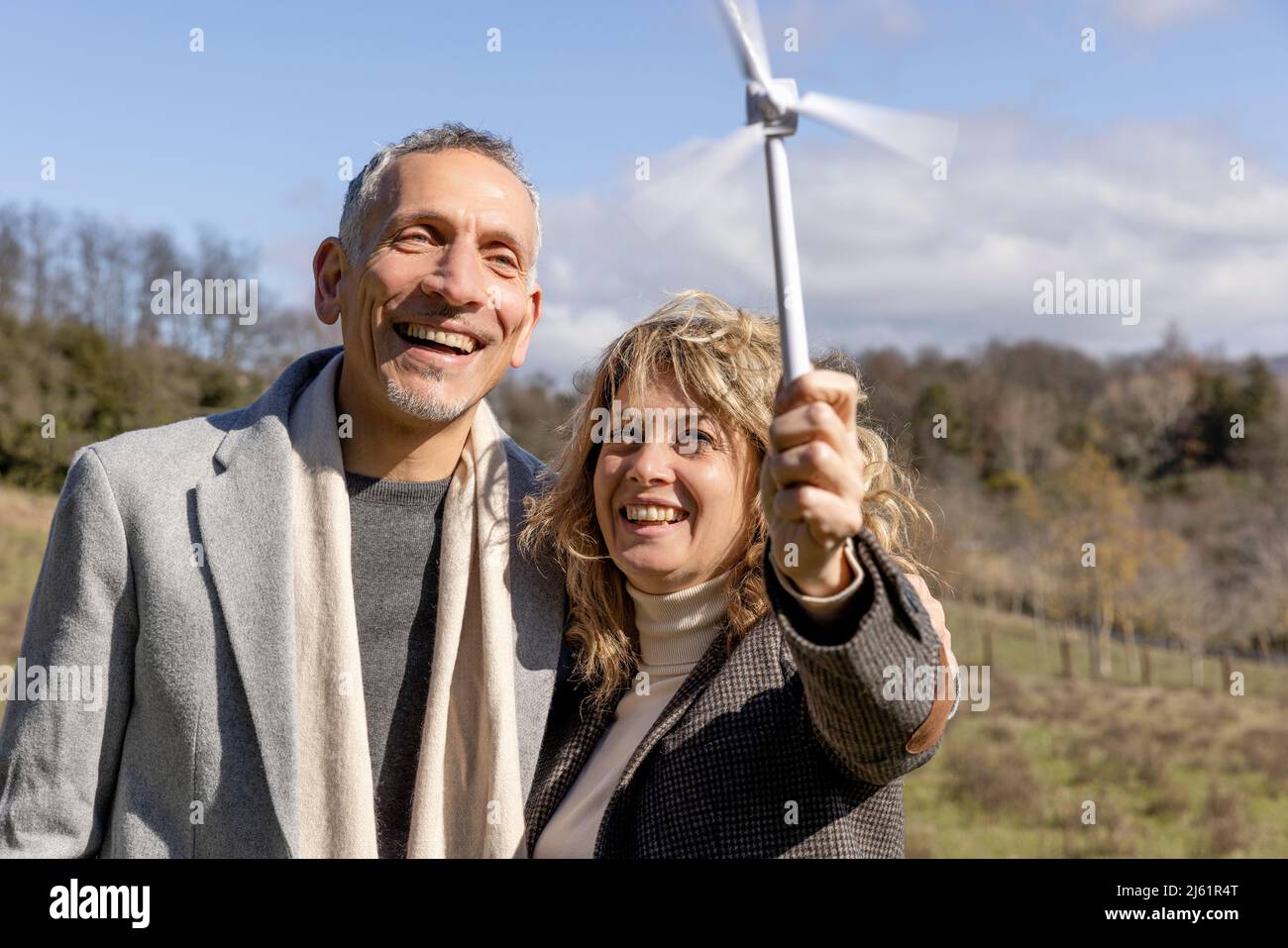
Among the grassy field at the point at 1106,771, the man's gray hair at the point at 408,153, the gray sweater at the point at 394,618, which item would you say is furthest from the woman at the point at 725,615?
the grassy field at the point at 1106,771

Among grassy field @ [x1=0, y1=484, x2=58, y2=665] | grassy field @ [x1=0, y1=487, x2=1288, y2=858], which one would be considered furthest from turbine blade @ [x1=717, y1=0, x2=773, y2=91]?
grassy field @ [x1=0, y1=484, x2=58, y2=665]

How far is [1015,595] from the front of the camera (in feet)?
182

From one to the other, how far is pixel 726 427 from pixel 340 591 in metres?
1.44

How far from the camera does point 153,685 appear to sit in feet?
12.2

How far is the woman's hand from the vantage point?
2.84m

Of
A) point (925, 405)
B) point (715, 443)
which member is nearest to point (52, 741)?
point (715, 443)

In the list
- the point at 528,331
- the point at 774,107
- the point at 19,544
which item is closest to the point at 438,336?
the point at 528,331

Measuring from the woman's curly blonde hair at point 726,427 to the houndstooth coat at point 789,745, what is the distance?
1.12ft

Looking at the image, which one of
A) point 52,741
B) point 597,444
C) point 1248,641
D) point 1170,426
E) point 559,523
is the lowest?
point 1248,641

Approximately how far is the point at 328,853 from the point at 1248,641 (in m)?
52.5

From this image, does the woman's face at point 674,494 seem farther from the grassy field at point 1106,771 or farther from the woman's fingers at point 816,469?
the grassy field at point 1106,771

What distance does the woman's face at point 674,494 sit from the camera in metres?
4.03
